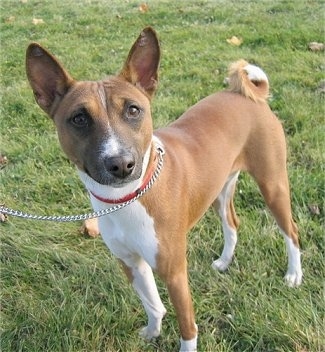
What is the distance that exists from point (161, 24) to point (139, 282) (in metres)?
5.82

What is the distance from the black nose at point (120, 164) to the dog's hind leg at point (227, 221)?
1.39 metres

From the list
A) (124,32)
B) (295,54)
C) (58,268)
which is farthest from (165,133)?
(124,32)

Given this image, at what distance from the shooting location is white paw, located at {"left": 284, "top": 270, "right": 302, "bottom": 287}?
134 inches

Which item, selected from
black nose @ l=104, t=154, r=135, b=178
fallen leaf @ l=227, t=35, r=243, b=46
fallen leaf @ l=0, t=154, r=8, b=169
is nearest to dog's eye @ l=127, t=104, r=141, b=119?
black nose @ l=104, t=154, r=135, b=178

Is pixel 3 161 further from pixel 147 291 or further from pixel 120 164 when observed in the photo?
pixel 120 164

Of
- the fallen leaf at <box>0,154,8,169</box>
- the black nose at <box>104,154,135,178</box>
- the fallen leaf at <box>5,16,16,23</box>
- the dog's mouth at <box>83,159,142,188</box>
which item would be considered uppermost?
the black nose at <box>104,154,135,178</box>

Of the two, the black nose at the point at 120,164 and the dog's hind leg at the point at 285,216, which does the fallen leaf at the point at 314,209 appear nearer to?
the dog's hind leg at the point at 285,216

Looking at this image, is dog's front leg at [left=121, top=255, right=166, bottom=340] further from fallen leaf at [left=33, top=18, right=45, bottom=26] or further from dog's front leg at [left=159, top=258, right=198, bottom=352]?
fallen leaf at [left=33, top=18, right=45, bottom=26]

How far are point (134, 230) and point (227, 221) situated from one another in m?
1.12

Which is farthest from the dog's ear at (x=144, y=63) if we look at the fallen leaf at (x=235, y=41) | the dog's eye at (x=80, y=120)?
the fallen leaf at (x=235, y=41)

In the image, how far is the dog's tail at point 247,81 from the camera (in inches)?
134

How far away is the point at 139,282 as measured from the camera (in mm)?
3068

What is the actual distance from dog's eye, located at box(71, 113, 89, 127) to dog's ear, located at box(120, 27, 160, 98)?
1.28 feet

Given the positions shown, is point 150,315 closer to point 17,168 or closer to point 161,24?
point 17,168
